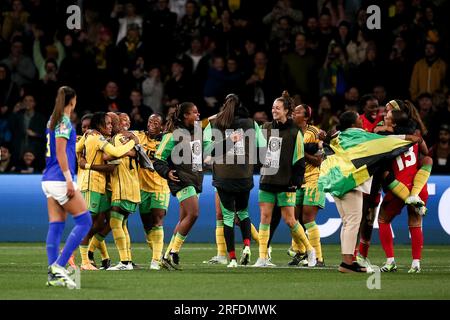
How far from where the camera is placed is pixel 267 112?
23.7 metres

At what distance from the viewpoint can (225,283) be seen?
13.8m

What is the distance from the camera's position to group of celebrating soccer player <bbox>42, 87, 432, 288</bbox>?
48.9 ft

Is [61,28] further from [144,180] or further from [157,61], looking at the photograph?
[144,180]

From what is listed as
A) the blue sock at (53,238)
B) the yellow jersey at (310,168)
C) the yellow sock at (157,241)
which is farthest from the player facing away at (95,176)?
the yellow jersey at (310,168)

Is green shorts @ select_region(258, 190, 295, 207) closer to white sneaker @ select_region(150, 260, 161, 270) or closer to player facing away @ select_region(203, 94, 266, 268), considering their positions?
player facing away @ select_region(203, 94, 266, 268)

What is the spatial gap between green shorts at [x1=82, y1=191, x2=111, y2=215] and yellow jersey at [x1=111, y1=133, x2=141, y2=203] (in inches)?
11.7

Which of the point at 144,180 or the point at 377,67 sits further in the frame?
the point at 377,67

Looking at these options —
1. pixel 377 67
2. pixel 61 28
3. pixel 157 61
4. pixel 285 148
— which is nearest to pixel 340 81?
pixel 377 67

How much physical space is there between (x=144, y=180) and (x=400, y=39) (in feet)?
29.5
